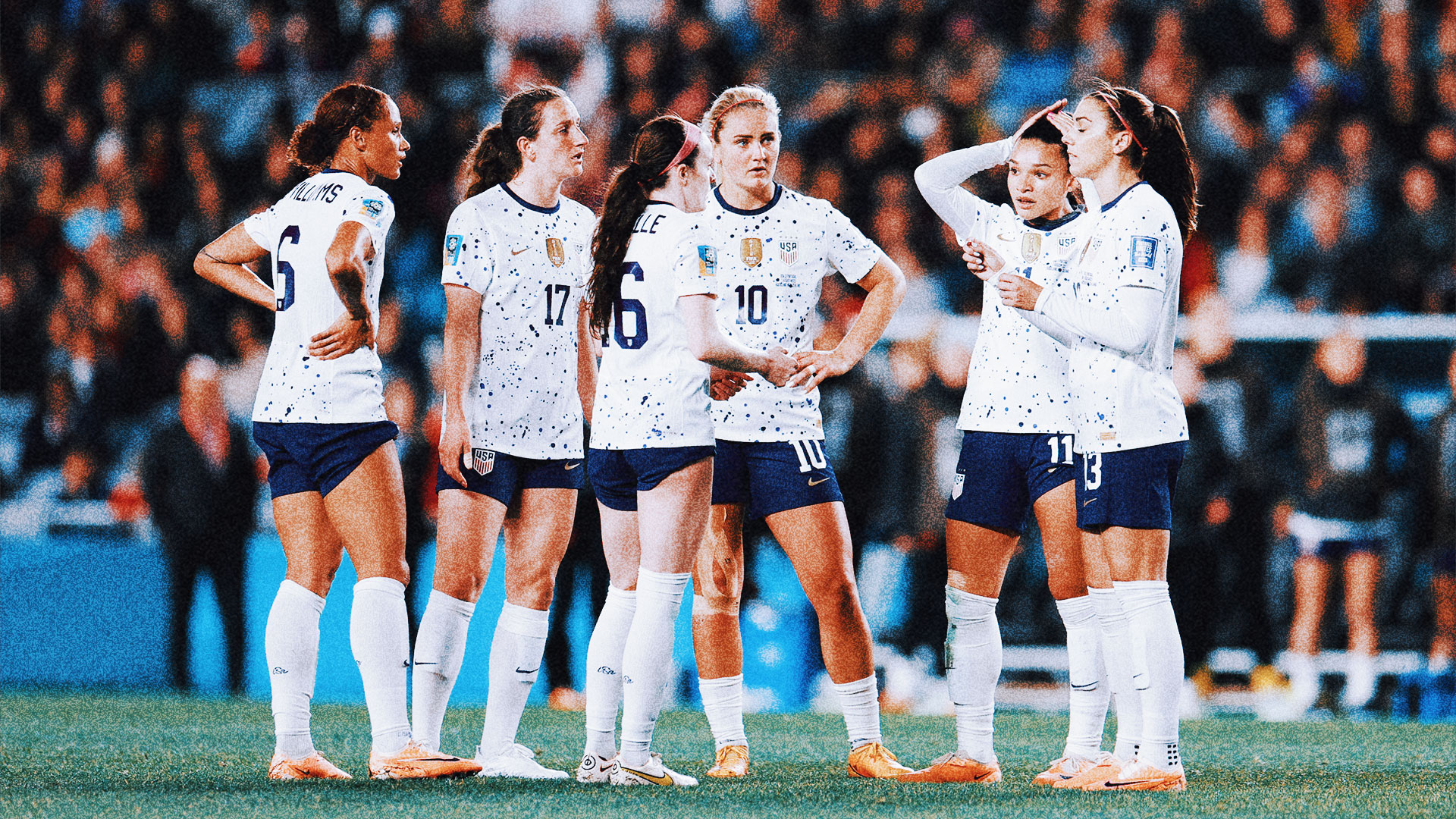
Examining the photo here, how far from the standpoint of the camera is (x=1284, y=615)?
10000 millimetres

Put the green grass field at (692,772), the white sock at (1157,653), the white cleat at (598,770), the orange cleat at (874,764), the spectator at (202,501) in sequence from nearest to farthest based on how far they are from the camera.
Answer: the green grass field at (692,772), the white sock at (1157,653), the white cleat at (598,770), the orange cleat at (874,764), the spectator at (202,501)

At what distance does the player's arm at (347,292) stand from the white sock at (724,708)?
179 centimetres

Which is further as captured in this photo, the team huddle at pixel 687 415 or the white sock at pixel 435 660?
the white sock at pixel 435 660

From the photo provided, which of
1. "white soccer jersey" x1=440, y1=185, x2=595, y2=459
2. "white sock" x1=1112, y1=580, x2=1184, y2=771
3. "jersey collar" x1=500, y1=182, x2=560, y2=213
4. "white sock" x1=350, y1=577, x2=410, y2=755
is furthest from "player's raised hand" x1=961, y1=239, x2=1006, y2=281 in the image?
"white sock" x1=350, y1=577, x2=410, y2=755

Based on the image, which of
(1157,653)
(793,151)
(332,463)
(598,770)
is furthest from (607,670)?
(793,151)

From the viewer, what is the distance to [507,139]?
582 cm

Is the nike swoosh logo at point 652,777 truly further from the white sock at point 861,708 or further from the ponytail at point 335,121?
the ponytail at point 335,121

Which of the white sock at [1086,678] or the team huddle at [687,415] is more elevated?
the team huddle at [687,415]

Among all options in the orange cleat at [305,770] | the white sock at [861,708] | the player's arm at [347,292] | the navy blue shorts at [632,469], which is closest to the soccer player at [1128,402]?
the white sock at [861,708]

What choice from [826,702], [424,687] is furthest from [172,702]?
[424,687]

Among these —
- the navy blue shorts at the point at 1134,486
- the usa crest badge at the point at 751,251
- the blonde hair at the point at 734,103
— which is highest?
the blonde hair at the point at 734,103

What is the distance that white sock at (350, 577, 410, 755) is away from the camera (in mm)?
5367

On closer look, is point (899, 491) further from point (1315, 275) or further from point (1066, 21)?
point (1066, 21)

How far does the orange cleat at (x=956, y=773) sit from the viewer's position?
18.9ft
